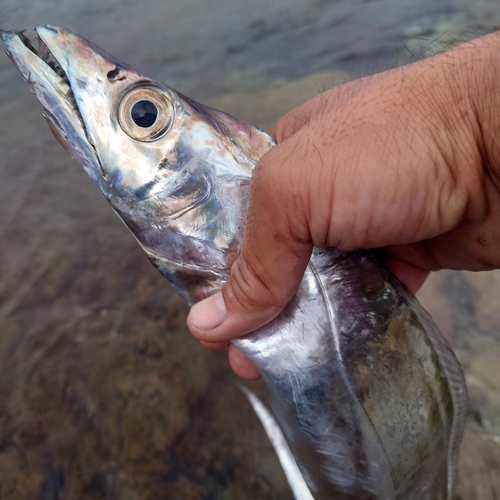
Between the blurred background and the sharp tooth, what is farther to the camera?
the blurred background

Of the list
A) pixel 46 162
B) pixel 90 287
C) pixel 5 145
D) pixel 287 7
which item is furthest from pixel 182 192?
pixel 287 7

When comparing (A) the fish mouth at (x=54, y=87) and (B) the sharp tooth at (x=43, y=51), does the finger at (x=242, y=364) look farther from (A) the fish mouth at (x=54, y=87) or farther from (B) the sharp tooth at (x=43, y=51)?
(B) the sharp tooth at (x=43, y=51)

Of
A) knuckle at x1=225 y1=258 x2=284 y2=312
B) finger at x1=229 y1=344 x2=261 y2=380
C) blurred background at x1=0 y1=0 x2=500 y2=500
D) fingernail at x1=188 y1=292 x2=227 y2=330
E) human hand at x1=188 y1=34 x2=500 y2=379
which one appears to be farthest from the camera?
blurred background at x1=0 y1=0 x2=500 y2=500

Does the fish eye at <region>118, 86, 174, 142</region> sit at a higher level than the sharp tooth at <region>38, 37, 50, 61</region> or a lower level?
lower

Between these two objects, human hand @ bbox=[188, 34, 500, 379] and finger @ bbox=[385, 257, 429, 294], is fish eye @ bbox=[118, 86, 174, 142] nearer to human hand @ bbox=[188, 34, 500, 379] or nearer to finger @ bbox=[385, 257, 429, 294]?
human hand @ bbox=[188, 34, 500, 379]

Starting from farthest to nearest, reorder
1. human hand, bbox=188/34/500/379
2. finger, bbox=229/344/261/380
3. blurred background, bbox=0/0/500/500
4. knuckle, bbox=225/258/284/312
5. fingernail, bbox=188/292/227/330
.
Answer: blurred background, bbox=0/0/500/500 → finger, bbox=229/344/261/380 → fingernail, bbox=188/292/227/330 → knuckle, bbox=225/258/284/312 → human hand, bbox=188/34/500/379

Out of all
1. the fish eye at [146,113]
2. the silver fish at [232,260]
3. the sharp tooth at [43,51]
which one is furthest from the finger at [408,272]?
the sharp tooth at [43,51]

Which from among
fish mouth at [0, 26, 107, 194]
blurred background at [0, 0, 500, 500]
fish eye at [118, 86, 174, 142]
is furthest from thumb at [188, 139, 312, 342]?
blurred background at [0, 0, 500, 500]

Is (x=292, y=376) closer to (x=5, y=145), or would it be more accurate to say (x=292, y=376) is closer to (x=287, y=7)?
(x=5, y=145)
